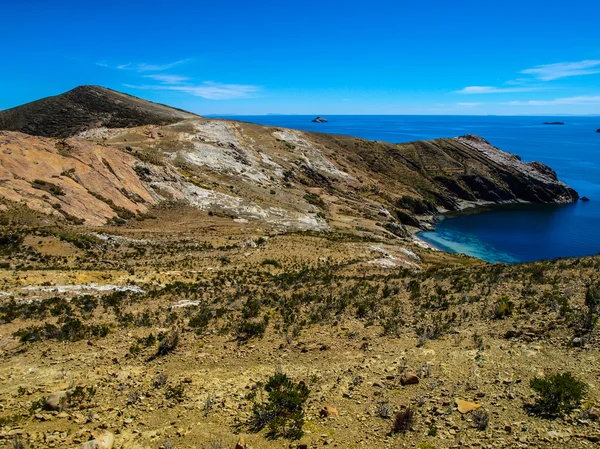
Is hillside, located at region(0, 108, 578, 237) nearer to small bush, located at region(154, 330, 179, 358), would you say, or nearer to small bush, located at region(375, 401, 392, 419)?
small bush, located at region(154, 330, 179, 358)

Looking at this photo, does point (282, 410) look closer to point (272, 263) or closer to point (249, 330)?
point (249, 330)

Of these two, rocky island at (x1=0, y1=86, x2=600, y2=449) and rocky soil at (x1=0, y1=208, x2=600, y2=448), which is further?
rocky island at (x1=0, y1=86, x2=600, y2=449)

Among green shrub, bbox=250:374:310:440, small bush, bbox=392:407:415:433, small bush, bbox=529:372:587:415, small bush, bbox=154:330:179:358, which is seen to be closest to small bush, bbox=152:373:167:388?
small bush, bbox=154:330:179:358

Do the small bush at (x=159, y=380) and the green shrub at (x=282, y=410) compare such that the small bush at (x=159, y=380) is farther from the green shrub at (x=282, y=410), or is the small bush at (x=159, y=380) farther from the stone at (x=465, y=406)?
the stone at (x=465, y=406)

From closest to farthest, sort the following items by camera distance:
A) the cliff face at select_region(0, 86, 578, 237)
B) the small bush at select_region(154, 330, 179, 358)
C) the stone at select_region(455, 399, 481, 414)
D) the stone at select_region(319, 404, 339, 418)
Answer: the stone at select_region(455, 399, 481, 414) < the stone at select_region(319, 404, 339, 418) < the small bush at select_region(154, 330, 179, 358) < the cliff face at select_region(0, 86, 578, 237)

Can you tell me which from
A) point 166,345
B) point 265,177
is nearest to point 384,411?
point 166,345

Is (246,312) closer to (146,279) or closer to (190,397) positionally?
(190,397)

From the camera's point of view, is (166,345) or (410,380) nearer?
(410,380)

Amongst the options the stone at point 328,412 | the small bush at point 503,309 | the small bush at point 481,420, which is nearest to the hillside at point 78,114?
the small bush at point 503,309

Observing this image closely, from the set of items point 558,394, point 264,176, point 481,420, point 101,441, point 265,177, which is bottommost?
point 101,441
